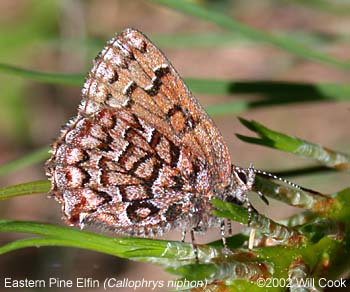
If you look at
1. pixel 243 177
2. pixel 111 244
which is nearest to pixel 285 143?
pixel 243 177

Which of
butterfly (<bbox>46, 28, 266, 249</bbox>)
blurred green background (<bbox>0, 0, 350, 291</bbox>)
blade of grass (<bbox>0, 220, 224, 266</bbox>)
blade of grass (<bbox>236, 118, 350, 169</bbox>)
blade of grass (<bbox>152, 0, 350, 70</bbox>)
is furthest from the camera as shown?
blurred green background (<bbox>0, 0, 350, 291</bbox>)

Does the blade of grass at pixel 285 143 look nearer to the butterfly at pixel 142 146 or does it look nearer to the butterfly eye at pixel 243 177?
the butterfly eye at pixel 243 177

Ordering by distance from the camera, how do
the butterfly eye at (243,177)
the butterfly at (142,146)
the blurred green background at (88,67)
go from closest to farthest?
the butterfly eye at (243,177), the butterfly at (142,146), the blurred green background at (88,67)

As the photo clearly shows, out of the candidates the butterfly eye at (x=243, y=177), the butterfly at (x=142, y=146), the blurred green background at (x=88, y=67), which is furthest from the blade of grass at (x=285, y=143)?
the blurred green background at (x=88, y=67)

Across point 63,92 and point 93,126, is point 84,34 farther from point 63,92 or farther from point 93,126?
point 93,126

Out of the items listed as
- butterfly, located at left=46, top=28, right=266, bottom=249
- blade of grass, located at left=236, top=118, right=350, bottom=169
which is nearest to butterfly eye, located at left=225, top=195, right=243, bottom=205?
butterfly, located at left=46, top=28, right=266, bottom=249

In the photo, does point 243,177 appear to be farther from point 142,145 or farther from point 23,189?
point 23,189

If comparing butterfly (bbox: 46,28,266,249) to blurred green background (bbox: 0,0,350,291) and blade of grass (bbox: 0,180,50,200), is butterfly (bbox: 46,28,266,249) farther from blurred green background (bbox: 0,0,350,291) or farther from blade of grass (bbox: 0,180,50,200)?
blurred green background (bbox: 0,0,350,291)
